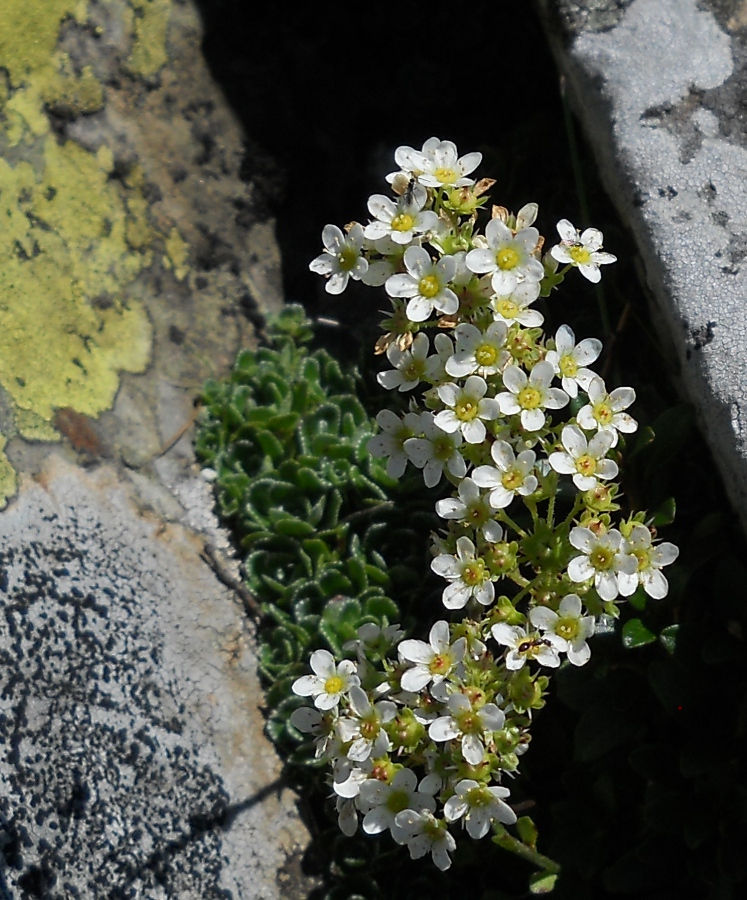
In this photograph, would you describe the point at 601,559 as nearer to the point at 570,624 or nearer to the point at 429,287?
the point at 570,624

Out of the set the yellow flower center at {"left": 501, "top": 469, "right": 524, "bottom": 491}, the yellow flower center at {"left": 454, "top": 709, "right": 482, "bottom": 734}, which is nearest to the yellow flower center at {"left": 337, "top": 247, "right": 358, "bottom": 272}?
the yellow flower center at {"left": 501, "top": 469, "right": 524, "bottom": 491}

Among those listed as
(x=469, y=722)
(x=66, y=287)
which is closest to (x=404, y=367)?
(x=469, y=722)

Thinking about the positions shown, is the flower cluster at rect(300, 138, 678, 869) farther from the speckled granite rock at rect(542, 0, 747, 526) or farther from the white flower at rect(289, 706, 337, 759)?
the speckled granite rock at rect(542, 0, 747, 526)

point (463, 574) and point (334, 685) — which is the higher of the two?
point (463, 574)

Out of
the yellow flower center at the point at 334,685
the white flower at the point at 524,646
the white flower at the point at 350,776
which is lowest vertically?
the white flower at the point at 350,776

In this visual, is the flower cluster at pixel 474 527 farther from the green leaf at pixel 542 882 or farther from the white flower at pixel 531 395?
the green leaf at pixel 542 882

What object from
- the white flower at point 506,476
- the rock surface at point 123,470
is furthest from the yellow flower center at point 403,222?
the rock surface at point 123,470

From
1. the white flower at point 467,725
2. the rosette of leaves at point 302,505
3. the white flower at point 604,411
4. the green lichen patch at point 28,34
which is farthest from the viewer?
the green lichen patch at point 28,34
